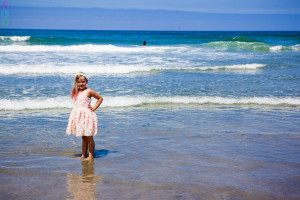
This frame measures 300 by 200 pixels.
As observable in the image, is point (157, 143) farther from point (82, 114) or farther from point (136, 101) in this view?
point (136, 101)

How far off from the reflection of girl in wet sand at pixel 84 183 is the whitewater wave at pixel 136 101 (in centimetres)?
463

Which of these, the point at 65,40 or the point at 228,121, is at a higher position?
the point at 65,40

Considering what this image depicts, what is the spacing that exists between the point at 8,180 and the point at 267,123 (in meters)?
5.52

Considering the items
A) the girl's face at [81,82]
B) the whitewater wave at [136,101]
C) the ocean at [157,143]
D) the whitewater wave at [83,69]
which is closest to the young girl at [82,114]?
the girl's face at [81,82]

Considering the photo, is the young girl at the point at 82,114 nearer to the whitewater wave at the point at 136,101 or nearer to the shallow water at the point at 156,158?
the shallow water at the point at 156,158

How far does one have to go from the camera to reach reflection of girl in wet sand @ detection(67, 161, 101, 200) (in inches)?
141

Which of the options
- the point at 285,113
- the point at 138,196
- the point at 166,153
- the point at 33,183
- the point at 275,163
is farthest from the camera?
the point at 285,113

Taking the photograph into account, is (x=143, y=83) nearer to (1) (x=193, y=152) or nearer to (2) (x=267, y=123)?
(2) (x=267, y=123)

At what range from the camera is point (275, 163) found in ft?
15.3

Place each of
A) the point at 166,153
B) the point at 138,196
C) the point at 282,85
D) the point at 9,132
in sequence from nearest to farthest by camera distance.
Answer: the point at 138,196, the point at 166,153, the point at 9,132, the point at 282,85

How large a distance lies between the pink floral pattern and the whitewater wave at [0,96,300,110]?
4.09 meters

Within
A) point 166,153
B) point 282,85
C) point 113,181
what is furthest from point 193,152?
point 282,85

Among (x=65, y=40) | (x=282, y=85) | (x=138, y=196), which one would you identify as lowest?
(x=138, y=196)

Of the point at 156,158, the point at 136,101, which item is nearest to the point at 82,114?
the point at 156,158
